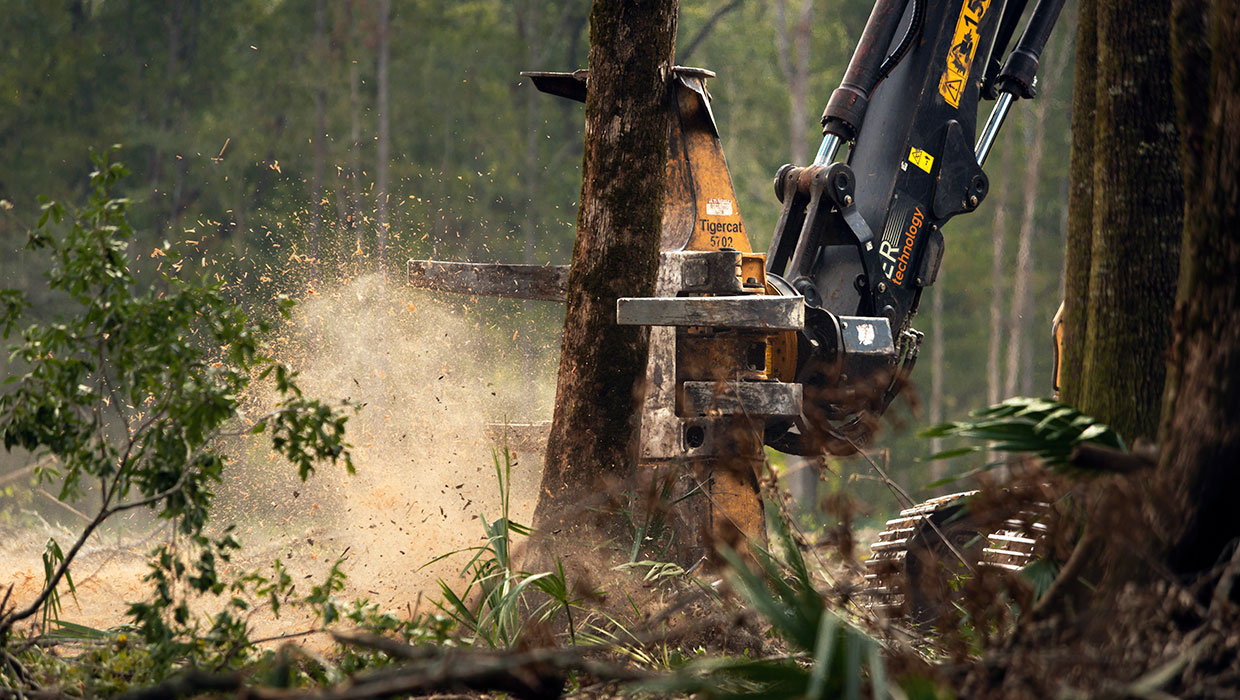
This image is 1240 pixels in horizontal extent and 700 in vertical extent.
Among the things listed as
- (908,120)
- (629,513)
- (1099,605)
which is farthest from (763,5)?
(1099,605)

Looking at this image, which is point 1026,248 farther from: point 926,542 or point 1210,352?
point 1210,352

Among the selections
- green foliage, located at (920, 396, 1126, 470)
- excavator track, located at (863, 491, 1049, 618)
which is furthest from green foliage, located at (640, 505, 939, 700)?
excavator track, located at (863, 491, 1049, 618)

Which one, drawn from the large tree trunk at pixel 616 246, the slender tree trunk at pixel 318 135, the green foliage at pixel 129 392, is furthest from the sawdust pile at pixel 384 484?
the slender tree trunk at pixel 318 135

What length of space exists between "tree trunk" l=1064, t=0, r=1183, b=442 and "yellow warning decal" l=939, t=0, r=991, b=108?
3572 mm

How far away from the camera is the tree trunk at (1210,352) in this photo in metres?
3.00

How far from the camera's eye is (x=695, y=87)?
6719 mm

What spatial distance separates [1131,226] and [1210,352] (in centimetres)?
128

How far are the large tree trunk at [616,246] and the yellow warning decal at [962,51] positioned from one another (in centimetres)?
273

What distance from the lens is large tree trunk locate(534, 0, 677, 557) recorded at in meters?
6.14

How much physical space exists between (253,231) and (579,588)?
22512 millimetres

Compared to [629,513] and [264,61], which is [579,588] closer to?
[629,513]

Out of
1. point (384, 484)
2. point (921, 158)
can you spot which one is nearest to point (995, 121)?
point (921, 158)

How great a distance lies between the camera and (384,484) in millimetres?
7648

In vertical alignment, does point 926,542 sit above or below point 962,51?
below
